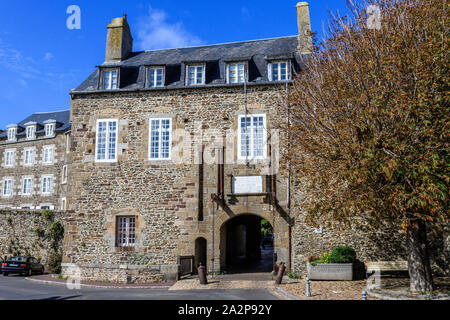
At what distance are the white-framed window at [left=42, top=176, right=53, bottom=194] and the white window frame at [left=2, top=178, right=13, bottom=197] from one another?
436 centimetres

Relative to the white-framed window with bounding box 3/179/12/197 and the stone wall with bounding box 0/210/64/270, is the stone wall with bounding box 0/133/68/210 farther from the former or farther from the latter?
the stone wall with bounding box 0/210/64/270

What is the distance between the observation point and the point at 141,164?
733 inches

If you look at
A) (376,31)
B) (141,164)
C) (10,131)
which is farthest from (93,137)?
(10,131)

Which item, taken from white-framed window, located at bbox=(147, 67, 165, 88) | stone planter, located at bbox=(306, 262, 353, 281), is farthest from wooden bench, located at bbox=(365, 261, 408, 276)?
white-framed window, located at bbox=(147, 67, 165, 88)

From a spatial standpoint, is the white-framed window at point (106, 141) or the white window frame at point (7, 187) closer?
the white-framed window at point (106, 141)

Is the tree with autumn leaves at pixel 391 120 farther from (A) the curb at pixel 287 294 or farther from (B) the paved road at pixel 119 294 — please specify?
(B) the paved road at pixel 119 294

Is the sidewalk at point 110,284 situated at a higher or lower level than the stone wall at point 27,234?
lower

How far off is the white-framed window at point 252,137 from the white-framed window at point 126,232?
5.75 m

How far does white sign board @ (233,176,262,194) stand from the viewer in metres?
17.6

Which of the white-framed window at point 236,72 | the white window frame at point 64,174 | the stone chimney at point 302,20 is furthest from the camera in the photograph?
the white window frame at point 64,174

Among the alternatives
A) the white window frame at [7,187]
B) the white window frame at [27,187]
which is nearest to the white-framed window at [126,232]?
the white window frame at [27,187]

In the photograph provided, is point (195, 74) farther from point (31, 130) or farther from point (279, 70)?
point (31, 130)

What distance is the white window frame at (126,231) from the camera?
60.2 ft

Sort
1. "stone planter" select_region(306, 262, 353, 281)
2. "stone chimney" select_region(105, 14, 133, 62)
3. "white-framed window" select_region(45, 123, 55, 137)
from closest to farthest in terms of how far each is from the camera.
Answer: "stone planter" select_region(306, 262, 353, 281) < "stone chimney" select_region(105, 14, 133, 62) < "white-framed window" select_region(45, 123, 55, 137)
